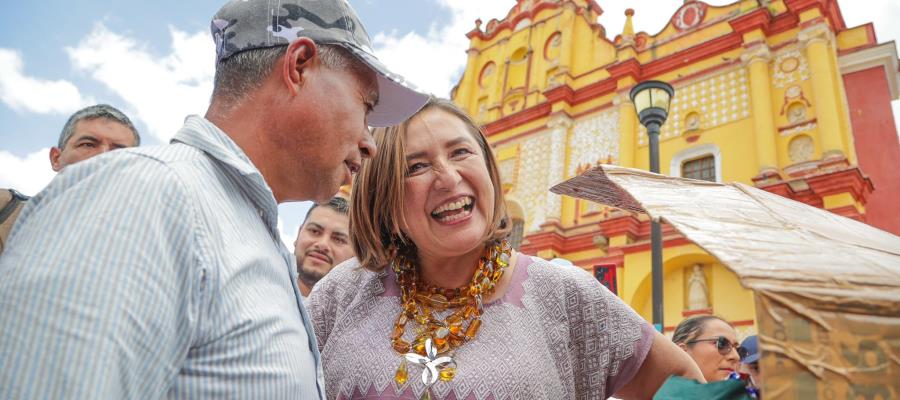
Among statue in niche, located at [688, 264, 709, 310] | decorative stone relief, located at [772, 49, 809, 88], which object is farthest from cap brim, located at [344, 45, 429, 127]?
decorative stone relief, located at [772, 49, 809, 88]

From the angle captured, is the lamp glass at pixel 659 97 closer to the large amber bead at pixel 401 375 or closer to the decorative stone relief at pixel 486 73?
the large amber bead at pixel 401 375

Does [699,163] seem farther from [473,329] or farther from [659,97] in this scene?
[473,329]

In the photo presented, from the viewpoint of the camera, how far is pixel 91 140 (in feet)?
10.8

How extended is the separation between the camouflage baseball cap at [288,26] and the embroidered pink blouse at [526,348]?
78 cm

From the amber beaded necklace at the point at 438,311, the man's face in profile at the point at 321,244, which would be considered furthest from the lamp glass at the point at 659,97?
the amber beaded necklace at the point at 438,311

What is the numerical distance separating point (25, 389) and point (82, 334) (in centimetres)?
8

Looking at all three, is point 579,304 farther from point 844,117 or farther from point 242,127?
point 844,117

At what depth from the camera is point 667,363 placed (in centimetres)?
159

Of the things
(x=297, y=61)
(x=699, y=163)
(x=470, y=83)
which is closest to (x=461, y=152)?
(x=297, y=61)

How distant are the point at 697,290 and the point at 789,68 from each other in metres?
4.87

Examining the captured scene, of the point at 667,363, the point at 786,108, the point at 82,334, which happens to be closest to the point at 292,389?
the point at 82,334

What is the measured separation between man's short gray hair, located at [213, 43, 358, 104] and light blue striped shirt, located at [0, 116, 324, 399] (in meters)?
0.23

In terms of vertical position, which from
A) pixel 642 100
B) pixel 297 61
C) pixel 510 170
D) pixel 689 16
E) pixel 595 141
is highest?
pixel 689 16

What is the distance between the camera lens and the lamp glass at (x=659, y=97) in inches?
231
